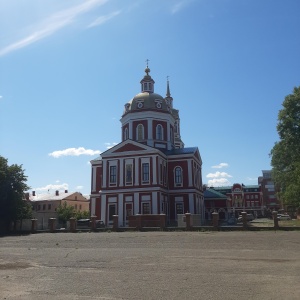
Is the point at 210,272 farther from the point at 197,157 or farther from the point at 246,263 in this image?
the point at 197,157

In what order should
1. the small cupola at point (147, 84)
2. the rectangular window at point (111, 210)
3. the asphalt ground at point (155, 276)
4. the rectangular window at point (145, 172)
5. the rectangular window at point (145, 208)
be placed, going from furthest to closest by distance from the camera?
1. the small cupola at point (147, 84)
2. the rectangular window at point (111, 210)
3. the rectangular window at point (145, 172)
4. the rectangular window at point (145, 208)
5. the asphalt ground at point (155, 276)

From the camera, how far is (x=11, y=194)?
117 feet

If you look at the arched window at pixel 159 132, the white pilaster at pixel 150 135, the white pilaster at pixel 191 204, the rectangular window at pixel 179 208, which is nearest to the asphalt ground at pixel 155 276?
the white pilaster at pixel 191 204

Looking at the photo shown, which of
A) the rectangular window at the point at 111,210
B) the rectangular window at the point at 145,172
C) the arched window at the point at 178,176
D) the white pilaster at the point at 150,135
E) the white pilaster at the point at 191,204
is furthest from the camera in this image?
the white pilaster at the point at 150,135

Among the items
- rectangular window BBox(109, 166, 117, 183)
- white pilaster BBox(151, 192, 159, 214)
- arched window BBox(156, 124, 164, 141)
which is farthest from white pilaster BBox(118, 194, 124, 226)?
arched window BBox(156, 124, 164, 141)

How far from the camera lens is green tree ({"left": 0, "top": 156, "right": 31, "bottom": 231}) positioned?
3506 cm

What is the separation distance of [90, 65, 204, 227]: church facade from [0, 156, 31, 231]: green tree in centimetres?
1016

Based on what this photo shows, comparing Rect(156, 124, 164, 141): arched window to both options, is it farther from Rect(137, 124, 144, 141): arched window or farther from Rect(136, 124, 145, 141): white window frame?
Rect(137, 124, 144, 141): arched window

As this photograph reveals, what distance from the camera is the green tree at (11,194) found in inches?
1380

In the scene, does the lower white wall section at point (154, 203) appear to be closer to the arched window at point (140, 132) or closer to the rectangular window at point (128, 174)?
the rectangular window at point (128, 174)

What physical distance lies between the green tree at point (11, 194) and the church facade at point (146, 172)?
10161mm

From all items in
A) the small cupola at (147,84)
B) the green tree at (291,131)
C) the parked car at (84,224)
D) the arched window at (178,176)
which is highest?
the small cupola at (147,84)

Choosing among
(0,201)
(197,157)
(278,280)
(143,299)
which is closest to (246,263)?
(278,280)

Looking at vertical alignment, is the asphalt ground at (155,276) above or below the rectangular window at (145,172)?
below
